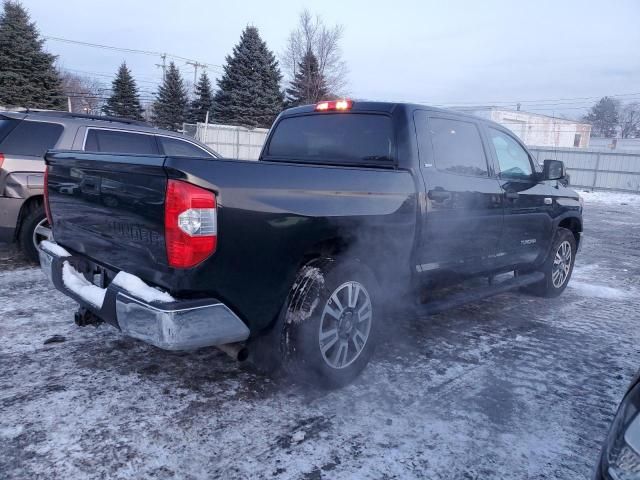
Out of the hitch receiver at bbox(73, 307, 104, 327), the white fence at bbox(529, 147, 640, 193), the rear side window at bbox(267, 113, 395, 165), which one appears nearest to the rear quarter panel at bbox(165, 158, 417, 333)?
the rear side window at bbox(267, 113, 395, 165)

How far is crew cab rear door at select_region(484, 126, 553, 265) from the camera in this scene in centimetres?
450

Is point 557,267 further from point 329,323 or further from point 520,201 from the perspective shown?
point 329,323

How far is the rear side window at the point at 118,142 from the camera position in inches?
228

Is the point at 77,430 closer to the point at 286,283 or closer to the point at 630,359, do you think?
the point at 286,283

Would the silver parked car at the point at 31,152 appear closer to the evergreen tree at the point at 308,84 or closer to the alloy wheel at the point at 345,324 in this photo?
the alloy wheel at the point at 345,324

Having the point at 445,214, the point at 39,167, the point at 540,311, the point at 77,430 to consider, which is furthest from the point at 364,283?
the point at 39,167

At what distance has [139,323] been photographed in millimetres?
2395

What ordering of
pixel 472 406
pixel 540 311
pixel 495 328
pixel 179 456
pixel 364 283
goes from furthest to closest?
1. pixel 540 311
2. pixel 495 328
3. pixel 364 283
4. pixel 472 406
5. pixel 179 456

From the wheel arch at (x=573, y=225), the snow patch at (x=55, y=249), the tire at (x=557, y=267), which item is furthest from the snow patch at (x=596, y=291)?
the snow patch at (x=55, y=249)

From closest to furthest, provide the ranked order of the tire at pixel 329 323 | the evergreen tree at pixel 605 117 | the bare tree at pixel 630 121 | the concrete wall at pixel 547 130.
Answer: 1. the tire at pixel 329 323
2. the concrete wall at pixel 547 130
3. the bare tree at pixel 630 121
4. the evergreen tree at pixel 605 117

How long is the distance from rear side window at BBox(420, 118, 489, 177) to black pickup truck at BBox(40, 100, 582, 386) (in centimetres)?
2

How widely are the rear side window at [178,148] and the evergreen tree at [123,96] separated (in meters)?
42.7

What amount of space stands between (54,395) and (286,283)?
1.52m

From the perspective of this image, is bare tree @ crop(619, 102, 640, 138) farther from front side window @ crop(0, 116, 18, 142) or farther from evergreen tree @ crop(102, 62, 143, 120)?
front side window @ crop(0, 116, 18, 142)
